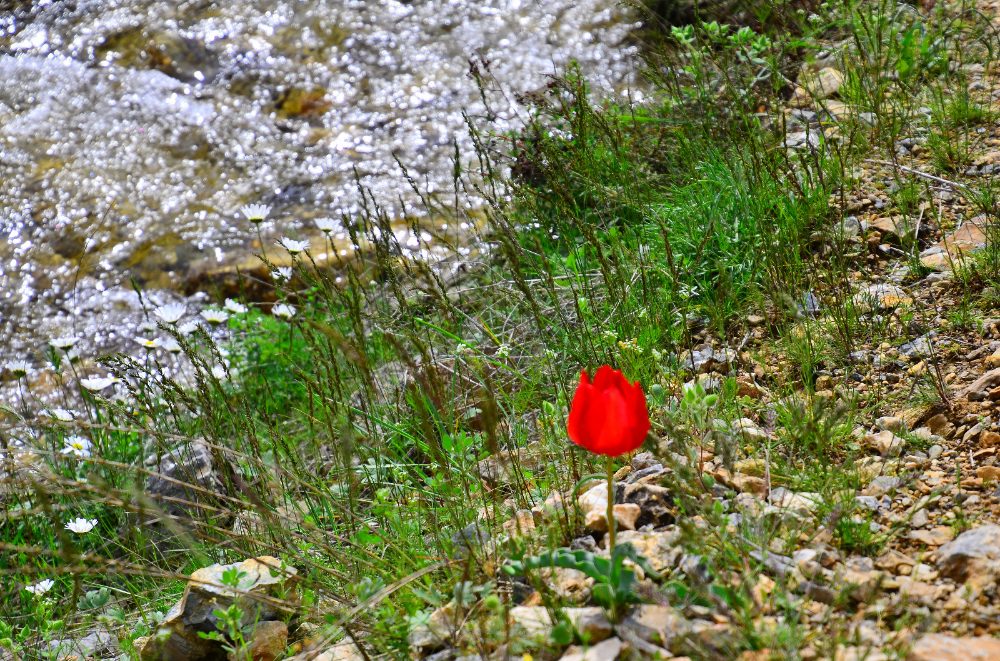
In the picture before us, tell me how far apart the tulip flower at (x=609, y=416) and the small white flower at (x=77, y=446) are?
2588 mm

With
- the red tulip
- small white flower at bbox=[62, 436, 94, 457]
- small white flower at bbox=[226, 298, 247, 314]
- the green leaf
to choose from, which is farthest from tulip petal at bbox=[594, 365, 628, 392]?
small white flower at bbox=[226, 298, 247, 314]

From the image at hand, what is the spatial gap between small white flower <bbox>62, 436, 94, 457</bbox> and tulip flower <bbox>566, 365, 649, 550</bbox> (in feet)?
8.49

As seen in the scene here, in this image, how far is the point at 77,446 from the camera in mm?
3352

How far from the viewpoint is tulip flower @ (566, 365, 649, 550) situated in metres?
1.43

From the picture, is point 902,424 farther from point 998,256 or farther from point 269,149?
point 269,149

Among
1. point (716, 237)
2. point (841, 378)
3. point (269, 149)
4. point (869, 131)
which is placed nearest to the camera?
point (841, 378)

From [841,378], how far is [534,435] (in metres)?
1.03

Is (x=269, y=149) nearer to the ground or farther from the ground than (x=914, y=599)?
farther from the ground

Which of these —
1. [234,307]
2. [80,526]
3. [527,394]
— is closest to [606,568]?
[527,394]

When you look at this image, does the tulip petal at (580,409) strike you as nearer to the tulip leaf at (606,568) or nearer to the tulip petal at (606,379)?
the tulip petal at (606,379)

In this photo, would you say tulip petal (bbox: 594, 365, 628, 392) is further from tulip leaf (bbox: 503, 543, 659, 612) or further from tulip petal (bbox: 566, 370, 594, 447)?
tulip leaf (bbox: 503, 543, 659, 612)

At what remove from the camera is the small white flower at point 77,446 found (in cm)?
333

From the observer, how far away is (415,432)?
7.96ft

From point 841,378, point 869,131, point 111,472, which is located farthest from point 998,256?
point 111,472
